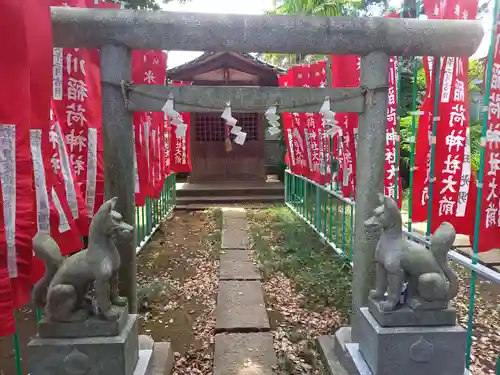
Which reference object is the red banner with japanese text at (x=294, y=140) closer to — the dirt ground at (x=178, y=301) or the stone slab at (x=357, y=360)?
the dirt ground at (x=178, y=301)

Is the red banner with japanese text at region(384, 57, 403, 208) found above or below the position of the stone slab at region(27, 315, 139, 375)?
above

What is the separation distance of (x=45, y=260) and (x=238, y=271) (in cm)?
418

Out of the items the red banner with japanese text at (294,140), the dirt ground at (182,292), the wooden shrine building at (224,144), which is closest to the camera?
the dirt ground at (182,292)

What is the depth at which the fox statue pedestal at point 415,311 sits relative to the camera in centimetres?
277

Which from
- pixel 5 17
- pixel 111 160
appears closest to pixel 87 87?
pixel 111 160

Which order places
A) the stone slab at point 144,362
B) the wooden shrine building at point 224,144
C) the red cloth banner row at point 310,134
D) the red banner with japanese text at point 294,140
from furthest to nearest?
the wooden shrine building at point 224,144
the red banner with japanese text at point 294,140
the red cloth banner row at point 310,134
the stone slab at point 144,362

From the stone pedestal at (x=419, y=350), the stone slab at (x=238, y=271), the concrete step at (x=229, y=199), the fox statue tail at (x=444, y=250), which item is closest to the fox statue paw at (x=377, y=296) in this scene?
the stone pedestal at (x=419, y=350)

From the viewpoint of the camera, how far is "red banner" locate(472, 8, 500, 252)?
116 inches

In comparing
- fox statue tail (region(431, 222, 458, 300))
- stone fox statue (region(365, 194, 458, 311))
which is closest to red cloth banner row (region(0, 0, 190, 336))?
stone fox statue (region(365, 194, 458, 311))

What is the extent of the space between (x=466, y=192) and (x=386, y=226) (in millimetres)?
1490

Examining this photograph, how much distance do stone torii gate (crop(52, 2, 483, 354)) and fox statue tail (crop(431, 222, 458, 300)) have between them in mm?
823

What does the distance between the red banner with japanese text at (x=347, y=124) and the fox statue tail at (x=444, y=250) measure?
7.53ft

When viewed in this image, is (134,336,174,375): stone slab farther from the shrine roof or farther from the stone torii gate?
the shrine roof

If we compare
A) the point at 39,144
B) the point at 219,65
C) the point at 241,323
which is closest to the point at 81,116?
the point at 39,144
